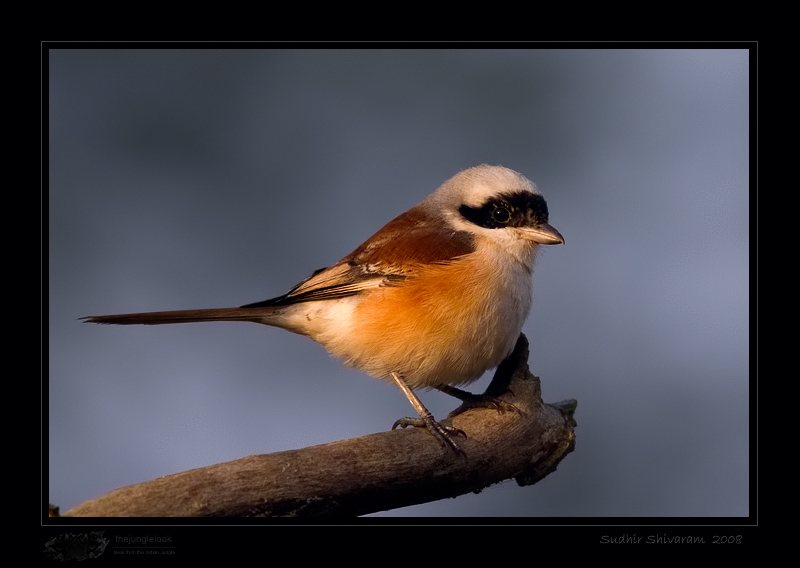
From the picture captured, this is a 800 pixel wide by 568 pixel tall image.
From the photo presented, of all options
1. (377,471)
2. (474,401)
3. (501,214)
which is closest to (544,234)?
(501,214)

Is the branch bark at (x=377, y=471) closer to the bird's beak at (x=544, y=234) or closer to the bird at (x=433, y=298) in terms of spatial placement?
the bird at (x=433, y=298)

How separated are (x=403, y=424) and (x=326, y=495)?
66 cm

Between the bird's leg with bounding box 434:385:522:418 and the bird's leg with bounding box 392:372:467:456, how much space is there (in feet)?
0.71

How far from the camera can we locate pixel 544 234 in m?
2.85

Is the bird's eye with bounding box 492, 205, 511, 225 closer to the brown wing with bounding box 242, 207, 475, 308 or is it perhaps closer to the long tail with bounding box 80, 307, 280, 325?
the brown wing with bounding box 242, 207, 475, 308

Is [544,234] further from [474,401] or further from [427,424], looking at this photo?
[427,424]

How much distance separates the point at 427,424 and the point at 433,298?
50 cm

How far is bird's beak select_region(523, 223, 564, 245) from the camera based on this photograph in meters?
2.82

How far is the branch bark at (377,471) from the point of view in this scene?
2.12 meters

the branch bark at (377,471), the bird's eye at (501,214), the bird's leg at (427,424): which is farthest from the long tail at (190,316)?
the bird's eye at (501,214)
